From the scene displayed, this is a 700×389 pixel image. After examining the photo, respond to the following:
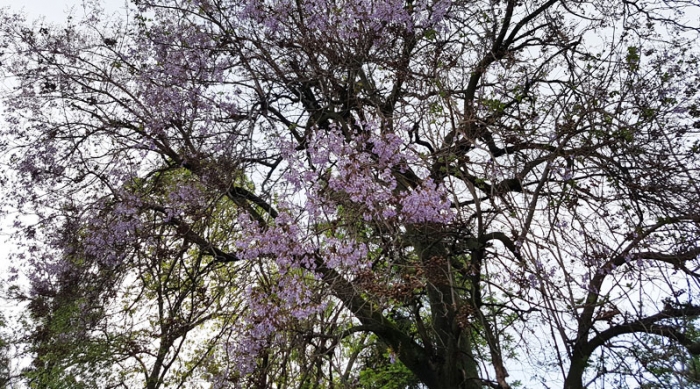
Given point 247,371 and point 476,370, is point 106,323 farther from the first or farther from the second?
point 476,370

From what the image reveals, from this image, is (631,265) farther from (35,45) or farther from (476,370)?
(35,45)

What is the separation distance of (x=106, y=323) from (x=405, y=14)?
4.68m

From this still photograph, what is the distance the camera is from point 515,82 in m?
6.27

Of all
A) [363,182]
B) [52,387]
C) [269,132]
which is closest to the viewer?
[363,182]

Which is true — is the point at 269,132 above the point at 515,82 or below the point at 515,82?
above

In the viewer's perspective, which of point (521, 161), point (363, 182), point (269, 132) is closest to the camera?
point (363, 182)

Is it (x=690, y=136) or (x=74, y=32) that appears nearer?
(x=690, y=136)

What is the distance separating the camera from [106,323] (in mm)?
6875

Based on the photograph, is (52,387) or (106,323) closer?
(106,323)

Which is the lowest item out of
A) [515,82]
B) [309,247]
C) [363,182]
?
[309,247]

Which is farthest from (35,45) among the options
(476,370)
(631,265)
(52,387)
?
(631,265)

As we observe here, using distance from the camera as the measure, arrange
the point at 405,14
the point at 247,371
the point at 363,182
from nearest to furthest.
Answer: the point at 363,182 < the point at 247,371 < the point at 405,14

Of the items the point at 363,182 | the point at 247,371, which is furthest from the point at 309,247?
the point at 247,371

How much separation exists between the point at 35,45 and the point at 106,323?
343 centimetres
